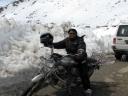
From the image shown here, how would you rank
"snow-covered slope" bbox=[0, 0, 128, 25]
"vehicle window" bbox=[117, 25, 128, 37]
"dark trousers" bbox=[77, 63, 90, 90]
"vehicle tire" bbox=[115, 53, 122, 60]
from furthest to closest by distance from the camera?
"snow-covered slope" bbox=[0, 0, 128, 25] → "vehicle tire" bbox=[115, 53, 122, 60] → "vehicle window" bbox=[117, 25, 128, 37] → "dark trousers" bbox=[77, 63, 90, 90]

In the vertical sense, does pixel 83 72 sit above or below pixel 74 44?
below

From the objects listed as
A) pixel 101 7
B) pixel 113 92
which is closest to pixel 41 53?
pixel 113 92

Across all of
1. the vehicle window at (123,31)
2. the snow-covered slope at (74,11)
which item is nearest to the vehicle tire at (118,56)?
the vehicle window at (123,31)

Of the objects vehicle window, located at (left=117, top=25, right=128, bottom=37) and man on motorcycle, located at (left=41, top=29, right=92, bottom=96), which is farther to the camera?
vehicle window, located at (left=117, top=25, right=128, bottom=37)

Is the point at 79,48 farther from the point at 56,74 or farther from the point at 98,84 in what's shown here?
the point at 98,84

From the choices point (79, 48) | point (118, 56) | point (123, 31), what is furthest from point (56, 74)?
point (118, 56)

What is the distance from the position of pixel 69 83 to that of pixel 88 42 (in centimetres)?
1312

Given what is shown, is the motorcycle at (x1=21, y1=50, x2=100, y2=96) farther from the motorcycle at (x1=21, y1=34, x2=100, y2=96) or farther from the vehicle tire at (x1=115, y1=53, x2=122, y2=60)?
the vehicle tire at (x1=115, y1=53, x2=122, y2=60)

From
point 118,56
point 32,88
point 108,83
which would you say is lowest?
point 118,56

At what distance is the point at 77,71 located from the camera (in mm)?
9797

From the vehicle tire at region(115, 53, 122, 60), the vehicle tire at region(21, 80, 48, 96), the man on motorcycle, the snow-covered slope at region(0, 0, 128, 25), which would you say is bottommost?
the snow-covered slope at region(0, 0, 128, 25)

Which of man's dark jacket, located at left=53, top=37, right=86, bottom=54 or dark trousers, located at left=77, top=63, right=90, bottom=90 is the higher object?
man's dark jacket, located at left=53, top=37, right=86, bottom=54

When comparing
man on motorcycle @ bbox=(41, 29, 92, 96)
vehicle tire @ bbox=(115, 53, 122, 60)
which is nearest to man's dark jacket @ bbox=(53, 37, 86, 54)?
man on motorcycle @ bbox=(41, 29, 92, 96)

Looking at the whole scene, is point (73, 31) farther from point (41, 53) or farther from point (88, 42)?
point (88, 42)
